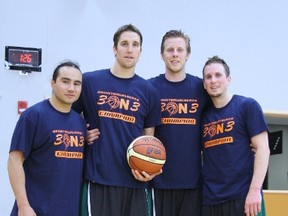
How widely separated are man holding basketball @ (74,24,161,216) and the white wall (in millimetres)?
1499

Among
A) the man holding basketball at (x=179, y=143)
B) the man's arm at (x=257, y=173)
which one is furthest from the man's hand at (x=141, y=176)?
the man's arm at (x=257, y=173)

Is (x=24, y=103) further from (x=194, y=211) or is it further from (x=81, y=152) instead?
(x=194, y=211)

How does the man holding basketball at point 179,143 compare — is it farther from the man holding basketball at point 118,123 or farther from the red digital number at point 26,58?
the red digital number at point 26,58

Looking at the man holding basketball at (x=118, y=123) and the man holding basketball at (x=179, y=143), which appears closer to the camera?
the man holding basketball at (x=118, y=123)

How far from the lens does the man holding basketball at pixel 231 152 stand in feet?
8.73

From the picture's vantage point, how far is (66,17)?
4180mm

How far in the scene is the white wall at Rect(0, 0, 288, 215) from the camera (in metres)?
4.04

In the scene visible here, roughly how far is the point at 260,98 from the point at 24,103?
2.35m

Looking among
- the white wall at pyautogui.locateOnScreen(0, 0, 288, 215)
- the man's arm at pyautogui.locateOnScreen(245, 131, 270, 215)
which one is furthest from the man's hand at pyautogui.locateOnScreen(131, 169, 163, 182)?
the white wall at pyautogui.locateOnScreen(0, 0, 288, 215)

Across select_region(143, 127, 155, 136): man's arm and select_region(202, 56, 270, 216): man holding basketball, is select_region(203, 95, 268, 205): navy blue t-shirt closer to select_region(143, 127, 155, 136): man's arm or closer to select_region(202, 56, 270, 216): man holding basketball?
select_region(202, 56, 270, 216): man holding basketball

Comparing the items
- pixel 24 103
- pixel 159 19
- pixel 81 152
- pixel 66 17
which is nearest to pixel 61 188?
pixel 81 152

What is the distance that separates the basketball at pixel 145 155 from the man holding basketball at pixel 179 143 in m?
0.23

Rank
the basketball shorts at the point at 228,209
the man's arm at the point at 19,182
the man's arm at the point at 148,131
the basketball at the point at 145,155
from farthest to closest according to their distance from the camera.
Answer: the man's arm at the point at 148,131, the basketball shorts at the point at 228,209, the basketball at the point at 145,155, the man's arm at the point at 19,182

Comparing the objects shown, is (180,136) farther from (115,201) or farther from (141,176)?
(115,201)
